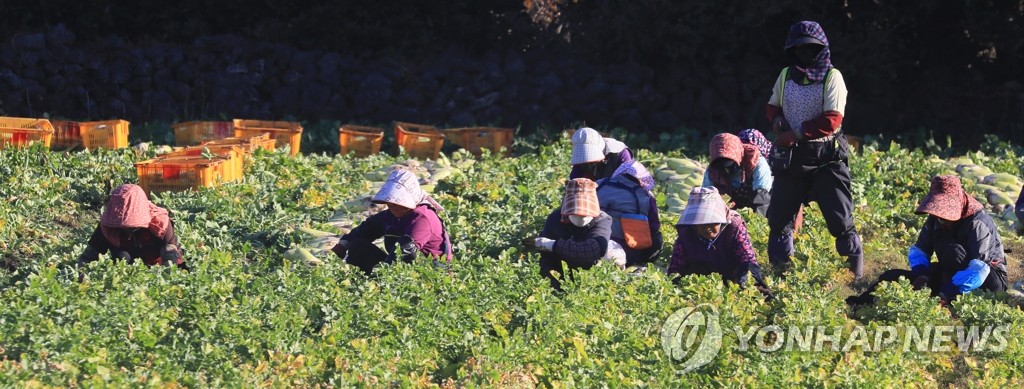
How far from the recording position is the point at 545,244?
790 cm

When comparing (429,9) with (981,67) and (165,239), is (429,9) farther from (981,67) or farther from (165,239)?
(165,239)

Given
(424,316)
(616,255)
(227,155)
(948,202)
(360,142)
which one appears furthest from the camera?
(360,142)

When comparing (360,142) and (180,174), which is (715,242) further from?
(360,142)

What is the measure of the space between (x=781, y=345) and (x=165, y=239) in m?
3.57

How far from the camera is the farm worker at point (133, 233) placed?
300 inches

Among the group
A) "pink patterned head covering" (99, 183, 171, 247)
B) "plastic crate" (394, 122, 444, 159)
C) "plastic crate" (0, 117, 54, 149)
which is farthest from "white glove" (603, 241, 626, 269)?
"plastic crate" (0, 117, 54, 149)

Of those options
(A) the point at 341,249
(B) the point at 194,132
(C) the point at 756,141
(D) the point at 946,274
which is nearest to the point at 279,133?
(B) the point at 194,132

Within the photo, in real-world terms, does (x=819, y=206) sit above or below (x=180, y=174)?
above

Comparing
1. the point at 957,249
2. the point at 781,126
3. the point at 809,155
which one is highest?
the point at 781,126

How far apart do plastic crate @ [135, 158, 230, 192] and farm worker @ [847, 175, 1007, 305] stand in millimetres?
5003

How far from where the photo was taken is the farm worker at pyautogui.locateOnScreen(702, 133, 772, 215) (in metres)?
8.62

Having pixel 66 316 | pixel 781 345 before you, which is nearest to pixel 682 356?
pixel 781 345

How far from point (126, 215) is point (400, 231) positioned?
1.55 metres

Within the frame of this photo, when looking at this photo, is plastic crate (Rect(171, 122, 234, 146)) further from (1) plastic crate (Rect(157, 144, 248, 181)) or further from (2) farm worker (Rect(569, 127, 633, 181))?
(2) farm worker (Rect(569, 127, 633, 181))
